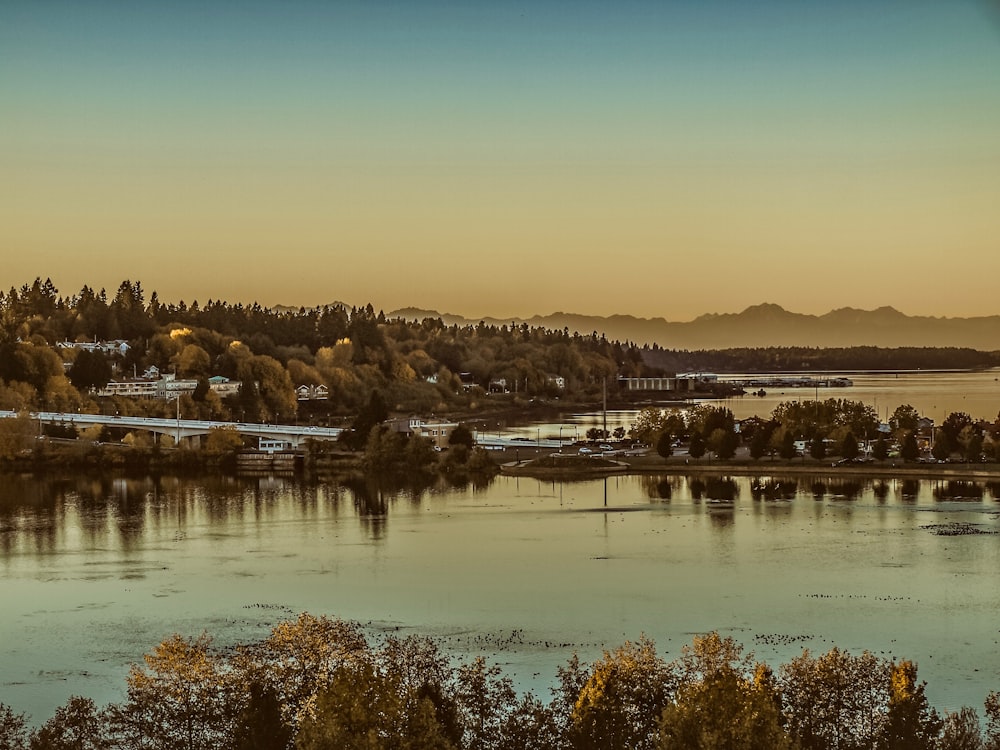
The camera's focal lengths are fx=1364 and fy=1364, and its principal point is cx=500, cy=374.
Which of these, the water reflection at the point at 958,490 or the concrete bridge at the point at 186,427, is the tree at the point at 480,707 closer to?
the water reflection at the point at 958,490

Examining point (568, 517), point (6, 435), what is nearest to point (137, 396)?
point (6, 435)

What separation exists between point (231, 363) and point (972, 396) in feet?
61.9

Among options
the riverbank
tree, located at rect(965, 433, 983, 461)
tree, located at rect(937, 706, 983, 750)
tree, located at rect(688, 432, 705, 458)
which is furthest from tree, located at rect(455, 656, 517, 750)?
tree, located at rect(965, 433, 983, 461)

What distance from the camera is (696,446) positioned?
1498 cm

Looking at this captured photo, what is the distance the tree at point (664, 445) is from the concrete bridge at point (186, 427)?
13.1 ft

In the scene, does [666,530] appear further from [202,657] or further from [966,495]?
[202,657]

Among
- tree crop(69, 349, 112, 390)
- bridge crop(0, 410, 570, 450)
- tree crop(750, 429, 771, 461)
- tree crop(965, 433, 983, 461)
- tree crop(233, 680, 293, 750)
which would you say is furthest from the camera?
tree crop(69, 349, 112, 390)

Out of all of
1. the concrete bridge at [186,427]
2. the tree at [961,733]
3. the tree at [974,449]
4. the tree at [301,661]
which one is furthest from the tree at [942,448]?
the tree at [961,733]

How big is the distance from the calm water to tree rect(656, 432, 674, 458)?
2.29 m

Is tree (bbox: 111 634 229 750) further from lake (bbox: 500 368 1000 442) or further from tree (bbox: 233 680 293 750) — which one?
lake (bbox: 500 368 1000 442)

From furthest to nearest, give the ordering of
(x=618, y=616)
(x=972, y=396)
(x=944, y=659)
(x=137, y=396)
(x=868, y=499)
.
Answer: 1. (x=972, y=396)
2. (x=137, y=396)
3. (x=868, y=499)
4. (x=618, y=616)
5. (x=944, y=659)

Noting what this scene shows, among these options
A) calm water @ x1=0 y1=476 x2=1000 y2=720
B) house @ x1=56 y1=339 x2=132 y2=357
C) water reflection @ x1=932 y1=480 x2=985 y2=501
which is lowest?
calm water @ x1=0 y1=476 x2=1000 y2=720

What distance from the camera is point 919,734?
393cm

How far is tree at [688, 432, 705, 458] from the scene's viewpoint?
49.1 ft
